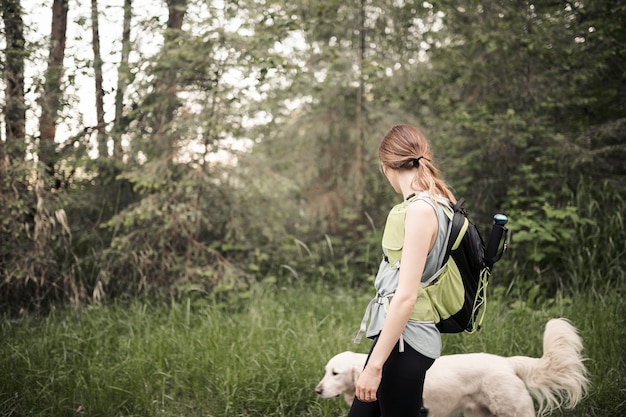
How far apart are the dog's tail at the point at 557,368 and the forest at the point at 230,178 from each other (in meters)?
1.43

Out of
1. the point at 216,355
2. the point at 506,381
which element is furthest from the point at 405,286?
the point at 216,355

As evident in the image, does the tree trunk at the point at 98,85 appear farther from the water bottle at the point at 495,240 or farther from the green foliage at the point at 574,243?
the water bottle at the point at 495,240

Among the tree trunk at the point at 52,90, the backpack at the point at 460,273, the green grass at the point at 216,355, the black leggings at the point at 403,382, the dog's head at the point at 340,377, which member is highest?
the tree trunk at the point at 52,90

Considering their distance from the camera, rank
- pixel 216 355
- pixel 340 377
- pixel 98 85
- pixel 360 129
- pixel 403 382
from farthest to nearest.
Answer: pixel 360 129 < pixel 98 85 < pixel 216 355 < pixel 340 377 < pixel 403 382

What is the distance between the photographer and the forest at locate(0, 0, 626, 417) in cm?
548

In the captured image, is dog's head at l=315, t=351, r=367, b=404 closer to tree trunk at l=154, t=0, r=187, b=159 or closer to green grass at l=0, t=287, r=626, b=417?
green grass at l=0, t=287, r=626, b=417

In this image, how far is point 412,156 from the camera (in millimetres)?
2354

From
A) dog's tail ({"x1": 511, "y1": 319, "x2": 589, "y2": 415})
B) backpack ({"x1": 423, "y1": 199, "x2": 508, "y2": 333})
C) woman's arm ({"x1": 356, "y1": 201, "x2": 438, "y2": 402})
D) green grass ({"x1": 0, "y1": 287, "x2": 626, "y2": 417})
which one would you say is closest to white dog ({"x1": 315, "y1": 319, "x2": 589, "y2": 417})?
dog's tail ({"x1": 511, "y1": 319, "x2": 589, "y2": 415})

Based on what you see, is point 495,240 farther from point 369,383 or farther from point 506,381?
point 506,381

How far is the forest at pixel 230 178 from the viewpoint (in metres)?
5.48

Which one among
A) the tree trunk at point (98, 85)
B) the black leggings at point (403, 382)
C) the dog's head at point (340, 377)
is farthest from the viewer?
the tree trunk at point (98, 85)

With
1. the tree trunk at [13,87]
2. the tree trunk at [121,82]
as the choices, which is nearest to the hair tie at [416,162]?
the tree trunk at [121,82]

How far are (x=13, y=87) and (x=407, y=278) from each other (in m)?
5.83


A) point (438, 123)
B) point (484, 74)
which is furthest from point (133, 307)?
point (484, 74)
